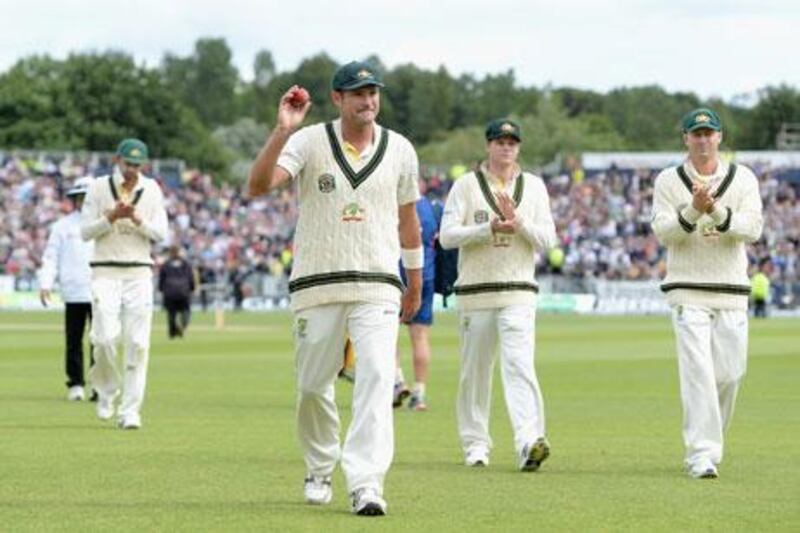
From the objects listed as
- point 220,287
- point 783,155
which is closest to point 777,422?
point 220,287

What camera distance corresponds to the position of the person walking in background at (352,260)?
37.7ft

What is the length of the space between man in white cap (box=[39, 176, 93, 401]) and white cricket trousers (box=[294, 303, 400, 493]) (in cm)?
1112

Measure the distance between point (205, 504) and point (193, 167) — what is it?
405 ft

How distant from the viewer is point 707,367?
1392 centimetres

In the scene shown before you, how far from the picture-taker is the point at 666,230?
14102mm

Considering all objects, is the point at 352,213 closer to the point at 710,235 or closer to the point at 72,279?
the point at 710,235

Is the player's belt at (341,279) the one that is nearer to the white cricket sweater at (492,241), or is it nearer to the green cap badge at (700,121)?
the white cricket sweater at (492,241)

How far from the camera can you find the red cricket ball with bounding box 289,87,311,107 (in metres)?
11.1

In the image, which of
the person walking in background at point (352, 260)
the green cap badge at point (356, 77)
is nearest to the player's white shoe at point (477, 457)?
the person walking in background at point (352, 260)

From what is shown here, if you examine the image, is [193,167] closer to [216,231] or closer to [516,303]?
[216,231]

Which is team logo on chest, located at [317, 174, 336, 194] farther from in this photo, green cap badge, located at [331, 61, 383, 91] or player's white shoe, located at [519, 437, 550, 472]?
player's white shoe, located at [519, 437, 550, 472]

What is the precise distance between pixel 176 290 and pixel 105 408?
23372 millimetres

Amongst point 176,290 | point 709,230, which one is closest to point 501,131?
point 709,230

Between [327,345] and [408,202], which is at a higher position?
[408,202]
